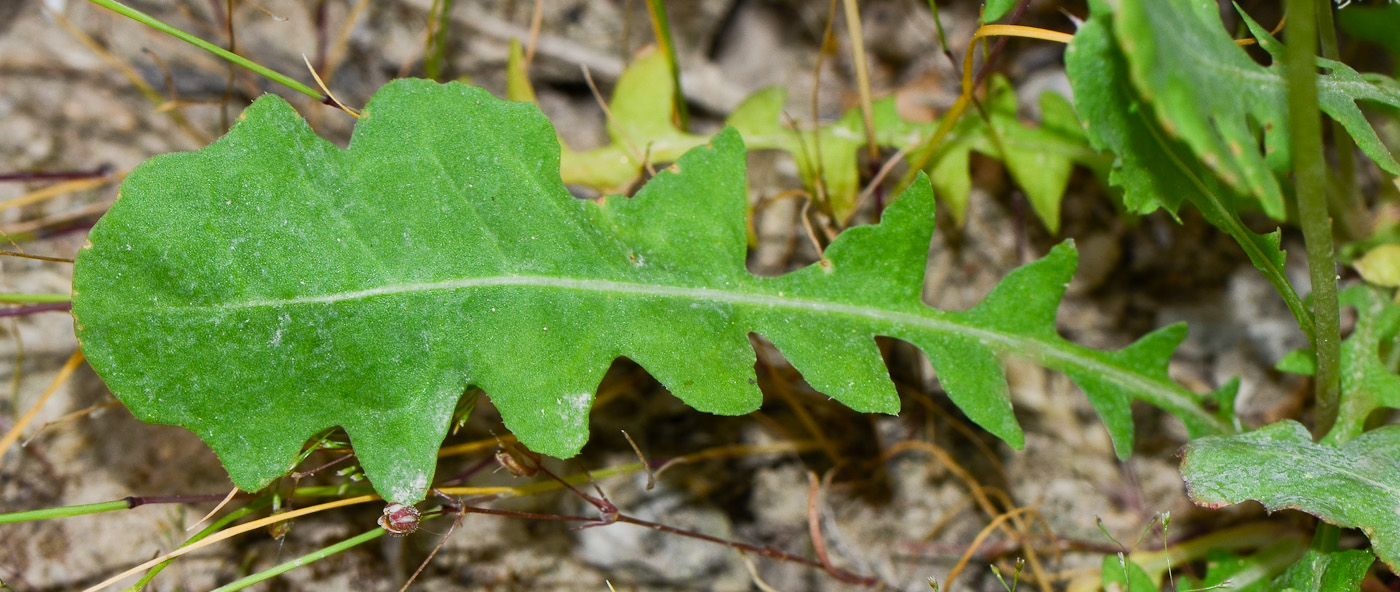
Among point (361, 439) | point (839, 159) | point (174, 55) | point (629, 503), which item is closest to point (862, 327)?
point (839, 159)

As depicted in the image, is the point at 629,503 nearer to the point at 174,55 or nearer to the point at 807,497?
the point at 807,497

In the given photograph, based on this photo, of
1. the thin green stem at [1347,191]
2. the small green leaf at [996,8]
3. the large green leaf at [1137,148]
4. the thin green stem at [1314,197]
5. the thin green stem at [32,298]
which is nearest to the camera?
the thin green stem at [1314,197]

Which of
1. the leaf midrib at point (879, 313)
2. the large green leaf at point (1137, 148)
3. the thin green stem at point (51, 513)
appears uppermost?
the large green leaf at point (1137, 148)

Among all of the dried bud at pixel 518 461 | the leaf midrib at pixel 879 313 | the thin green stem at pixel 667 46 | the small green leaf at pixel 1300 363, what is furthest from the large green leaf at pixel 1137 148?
the dried bud at pixel 518 461

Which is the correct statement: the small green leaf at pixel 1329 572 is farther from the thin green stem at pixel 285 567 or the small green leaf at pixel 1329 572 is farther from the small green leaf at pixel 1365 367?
the thin green stem at pixel 285 567

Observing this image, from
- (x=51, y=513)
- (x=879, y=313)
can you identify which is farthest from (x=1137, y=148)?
(x=51, y=513)

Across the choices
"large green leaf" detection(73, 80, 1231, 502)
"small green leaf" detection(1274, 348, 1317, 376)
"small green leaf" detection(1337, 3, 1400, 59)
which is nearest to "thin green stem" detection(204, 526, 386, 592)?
"large green leaf" detection(73, 80, 1231, 502)

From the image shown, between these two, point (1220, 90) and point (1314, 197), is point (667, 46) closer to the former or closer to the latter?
point (1220, 90)
